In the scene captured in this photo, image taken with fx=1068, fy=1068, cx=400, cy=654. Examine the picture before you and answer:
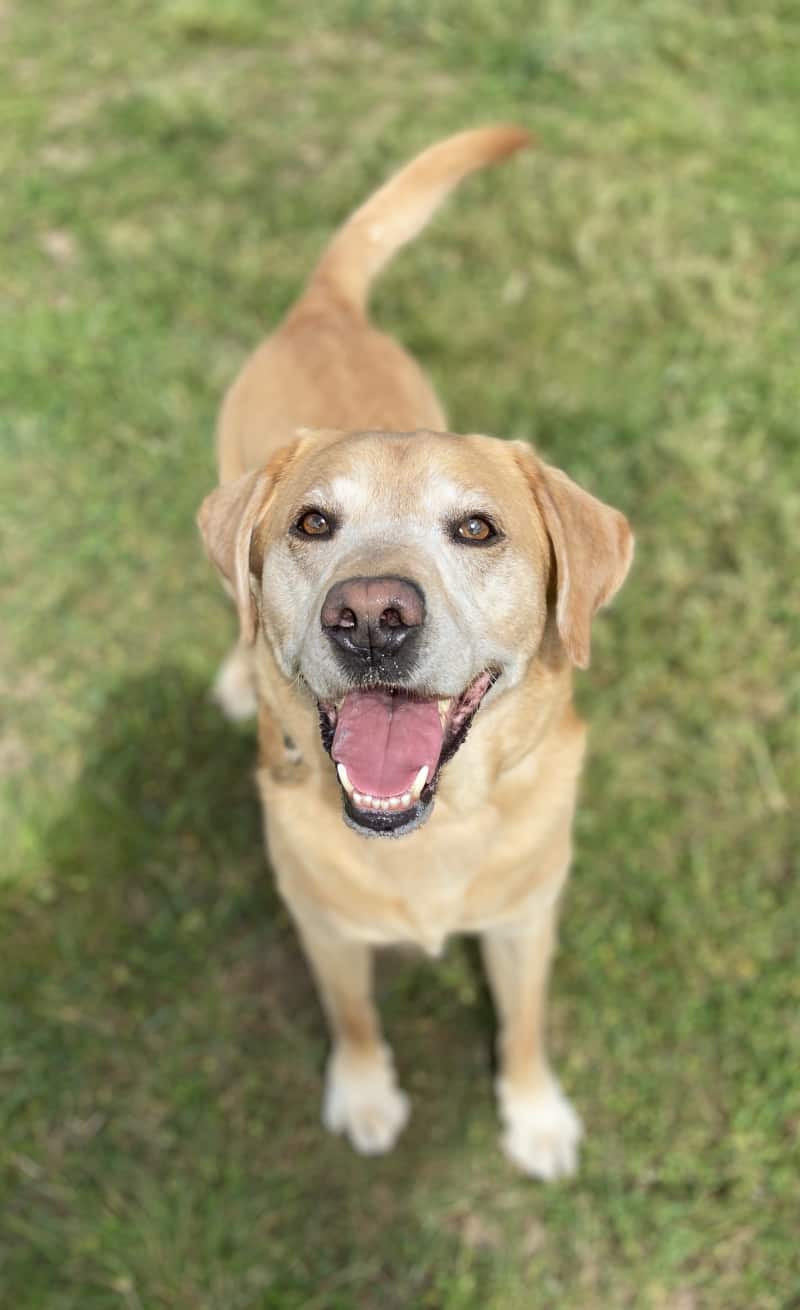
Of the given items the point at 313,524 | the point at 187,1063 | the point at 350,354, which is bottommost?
the point at 187,1063

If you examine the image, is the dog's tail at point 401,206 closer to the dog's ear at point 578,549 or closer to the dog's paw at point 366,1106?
the dog's ear at point 578,549

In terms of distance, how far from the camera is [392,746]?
87.1 inches

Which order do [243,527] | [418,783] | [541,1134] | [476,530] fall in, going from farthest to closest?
[541,1134], [243,527], [476,530], [418,783]

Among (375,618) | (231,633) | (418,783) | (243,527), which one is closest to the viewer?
(375,618)

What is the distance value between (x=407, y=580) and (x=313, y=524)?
0.36 meters

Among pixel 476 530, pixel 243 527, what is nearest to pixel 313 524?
pixel 243 527

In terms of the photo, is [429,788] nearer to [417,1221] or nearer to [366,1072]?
[366,1072]

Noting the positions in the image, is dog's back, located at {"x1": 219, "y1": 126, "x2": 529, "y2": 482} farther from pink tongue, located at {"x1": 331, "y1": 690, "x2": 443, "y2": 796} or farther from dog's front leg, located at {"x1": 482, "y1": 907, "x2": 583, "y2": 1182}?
dog's front leg, located at {"x1": 482, "y1": 907, "x2": 583, "y2": 1182}

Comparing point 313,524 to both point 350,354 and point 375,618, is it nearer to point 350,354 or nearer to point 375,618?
point 375,618

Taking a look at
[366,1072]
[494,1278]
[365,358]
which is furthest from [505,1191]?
[365,358]

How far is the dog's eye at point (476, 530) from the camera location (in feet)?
7.54

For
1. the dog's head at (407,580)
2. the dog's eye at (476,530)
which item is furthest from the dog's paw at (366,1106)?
the dog's eye at (476,530)

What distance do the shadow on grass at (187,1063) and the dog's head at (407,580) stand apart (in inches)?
61.7

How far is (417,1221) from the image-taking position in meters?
3.14
